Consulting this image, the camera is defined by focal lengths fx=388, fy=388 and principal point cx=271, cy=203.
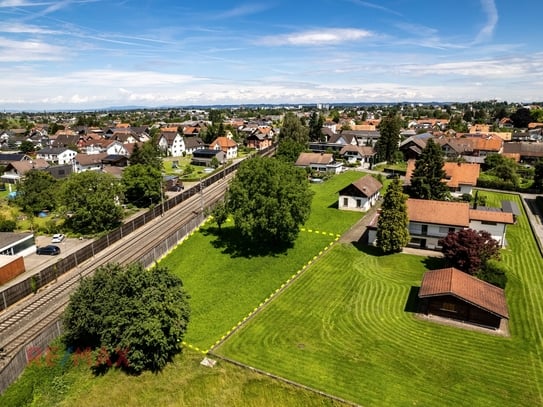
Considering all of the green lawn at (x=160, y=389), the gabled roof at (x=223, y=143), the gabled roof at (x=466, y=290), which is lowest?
the green lawn at (x=160, y=389)

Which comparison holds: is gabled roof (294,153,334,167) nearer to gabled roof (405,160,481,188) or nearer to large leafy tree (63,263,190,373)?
gabled roof (405,160,481,188)

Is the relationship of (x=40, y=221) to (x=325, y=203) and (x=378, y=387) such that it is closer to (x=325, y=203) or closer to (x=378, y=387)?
(x=325, y=203)

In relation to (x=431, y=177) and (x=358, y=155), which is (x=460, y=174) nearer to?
(x=431, y=177)

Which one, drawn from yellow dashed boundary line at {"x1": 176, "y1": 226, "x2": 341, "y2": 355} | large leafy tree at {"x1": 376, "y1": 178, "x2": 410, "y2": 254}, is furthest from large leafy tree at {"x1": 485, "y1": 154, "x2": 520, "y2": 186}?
yellow dashed boundary line at {"x1": 176, "y1": 226, "x2": 341, "y2": 355}

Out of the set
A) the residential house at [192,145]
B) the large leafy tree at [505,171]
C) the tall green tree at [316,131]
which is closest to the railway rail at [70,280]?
the large leafy tree at [505,171]

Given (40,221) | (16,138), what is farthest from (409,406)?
(16,138)

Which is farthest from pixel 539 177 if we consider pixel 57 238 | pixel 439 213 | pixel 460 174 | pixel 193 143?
pixel 193 143

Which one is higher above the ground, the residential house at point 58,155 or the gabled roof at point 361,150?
the gabled roof at point 361,150

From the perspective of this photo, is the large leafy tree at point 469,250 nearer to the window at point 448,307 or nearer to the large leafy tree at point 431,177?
the window at point 448,307
